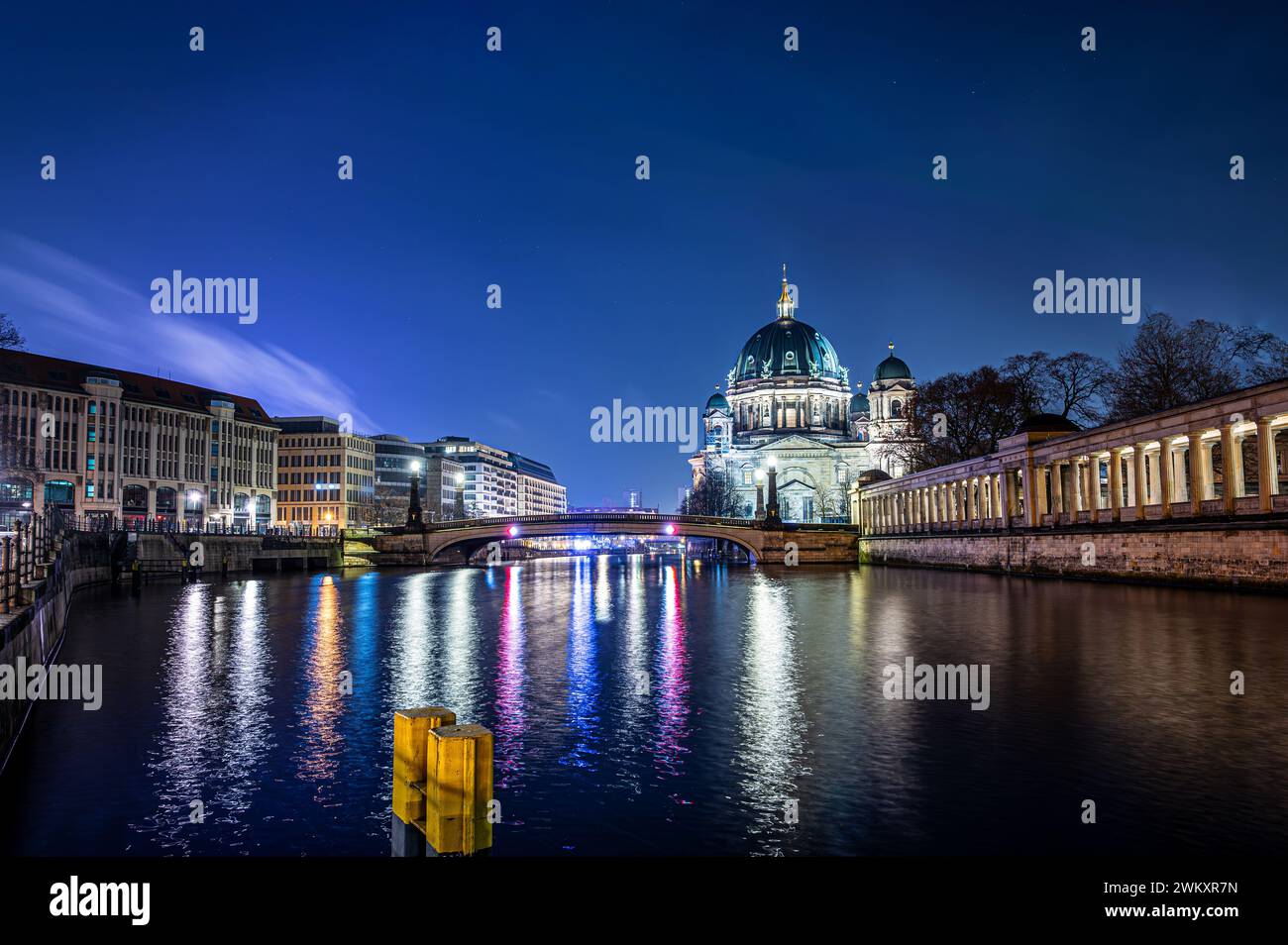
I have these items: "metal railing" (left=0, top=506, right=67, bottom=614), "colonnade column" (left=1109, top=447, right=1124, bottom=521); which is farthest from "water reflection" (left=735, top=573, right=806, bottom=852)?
"colonnade column" (left=1109, top=447, right=1124, bottom=521)

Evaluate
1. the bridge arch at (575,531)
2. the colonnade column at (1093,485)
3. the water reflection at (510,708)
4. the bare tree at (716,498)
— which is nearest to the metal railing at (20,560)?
the water reflection at (510,708)

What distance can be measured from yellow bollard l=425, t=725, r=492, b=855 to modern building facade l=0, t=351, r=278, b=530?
267 feet

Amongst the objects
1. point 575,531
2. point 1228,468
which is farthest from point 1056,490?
point 575,531

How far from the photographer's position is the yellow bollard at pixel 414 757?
26.2ft

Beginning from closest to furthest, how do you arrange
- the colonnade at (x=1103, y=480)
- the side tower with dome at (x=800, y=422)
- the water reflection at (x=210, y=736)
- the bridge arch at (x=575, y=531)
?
1. the water reflection at (x=210, y=736)
2. the colonnade at (x=1103, y=480)
3. the bridge arch at (x=575, y=531)
4. the side tower with dome at (x=800, y=422)

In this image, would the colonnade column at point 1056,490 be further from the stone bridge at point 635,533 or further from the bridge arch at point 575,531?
the bridge arch at point 575,531

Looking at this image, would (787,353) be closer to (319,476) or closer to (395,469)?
(395,469)

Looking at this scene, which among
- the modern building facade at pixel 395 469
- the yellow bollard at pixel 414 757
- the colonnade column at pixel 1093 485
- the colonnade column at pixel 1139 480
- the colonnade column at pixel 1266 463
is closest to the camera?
the yellow bollard at pixel 414 757

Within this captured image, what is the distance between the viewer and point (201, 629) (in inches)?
1272

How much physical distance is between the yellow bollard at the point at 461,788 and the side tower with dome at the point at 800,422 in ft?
480

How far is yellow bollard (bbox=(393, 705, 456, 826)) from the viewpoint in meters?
7.98

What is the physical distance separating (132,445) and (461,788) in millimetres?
109321

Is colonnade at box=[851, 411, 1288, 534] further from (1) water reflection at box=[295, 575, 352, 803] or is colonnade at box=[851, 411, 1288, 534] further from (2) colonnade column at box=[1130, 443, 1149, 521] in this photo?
Answer: (1) water reflection at box=[295, 575, 352, 803]
